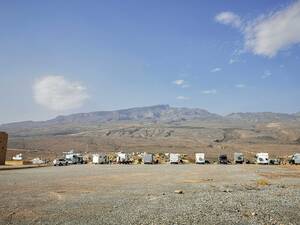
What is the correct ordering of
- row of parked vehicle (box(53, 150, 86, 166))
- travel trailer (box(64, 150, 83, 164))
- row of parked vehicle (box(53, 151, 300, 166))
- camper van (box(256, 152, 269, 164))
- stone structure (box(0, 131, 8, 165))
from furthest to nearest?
travel trailer (box(64, 150, 83, 164))
camper van (box(256, 152, 269, 164))
row of parked vehicle (box(53, 151, 300, 166))
row of parked vehicle (box(53, 150, 86, 166))
stone structure (box(0, 131, 8, 165))

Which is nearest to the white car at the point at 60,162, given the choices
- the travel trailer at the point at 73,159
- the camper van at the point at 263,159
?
the travel trailer at the point at 73,159

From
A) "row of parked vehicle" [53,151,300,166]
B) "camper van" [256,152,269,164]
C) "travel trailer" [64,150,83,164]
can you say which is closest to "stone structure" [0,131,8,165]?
"row of parked vehicle" [53,151,300,166]

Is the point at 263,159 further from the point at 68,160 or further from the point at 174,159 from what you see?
the point at 68,160

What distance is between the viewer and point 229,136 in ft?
587

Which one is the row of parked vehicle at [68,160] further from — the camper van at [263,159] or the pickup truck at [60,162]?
the camper van at [263,159]

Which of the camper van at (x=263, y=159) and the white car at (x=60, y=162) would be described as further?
the camper van at (x=263, y=159)

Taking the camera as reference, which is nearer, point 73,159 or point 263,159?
point 263,159

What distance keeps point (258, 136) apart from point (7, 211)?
547ft

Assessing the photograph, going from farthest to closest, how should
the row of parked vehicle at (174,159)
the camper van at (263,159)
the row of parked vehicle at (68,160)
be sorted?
the camper van at (263,159) < the row of parked vehicle at (174,159) < the row of parked vehicle at (68,160)

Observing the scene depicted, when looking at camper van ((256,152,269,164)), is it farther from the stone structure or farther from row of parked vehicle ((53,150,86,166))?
the stone structure

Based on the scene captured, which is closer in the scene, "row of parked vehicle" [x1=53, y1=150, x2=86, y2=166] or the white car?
the white car

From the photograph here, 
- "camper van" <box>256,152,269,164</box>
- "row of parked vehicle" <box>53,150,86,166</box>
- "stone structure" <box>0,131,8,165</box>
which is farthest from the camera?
"camper van" <box>256,152,269,164</box>

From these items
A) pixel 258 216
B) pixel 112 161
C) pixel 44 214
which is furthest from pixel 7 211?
pixel 112 161

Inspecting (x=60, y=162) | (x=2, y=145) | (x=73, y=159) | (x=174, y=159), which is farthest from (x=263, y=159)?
(x=2, y=145)
